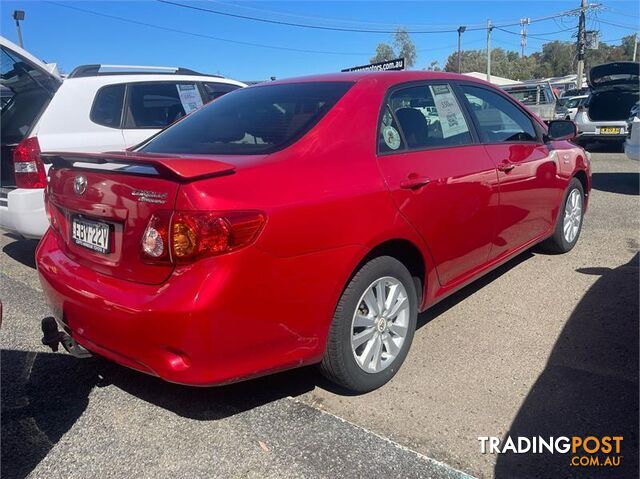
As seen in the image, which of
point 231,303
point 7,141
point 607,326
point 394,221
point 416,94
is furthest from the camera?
point 7,141

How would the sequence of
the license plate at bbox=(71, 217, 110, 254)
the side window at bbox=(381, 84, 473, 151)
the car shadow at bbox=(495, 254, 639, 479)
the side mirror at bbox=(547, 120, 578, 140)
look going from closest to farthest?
the car shadow at bbox=(495, 254, 639, 479) < the license plate at bbox=(71, 217, 110, 254) < the side window at bbox=(381, 84, 473, 151) < the side mirror at bbox=(547, 120, 578, 140)

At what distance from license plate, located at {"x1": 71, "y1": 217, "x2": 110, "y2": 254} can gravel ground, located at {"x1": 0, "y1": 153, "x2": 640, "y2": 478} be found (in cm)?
86

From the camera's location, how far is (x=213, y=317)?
80.3 inches

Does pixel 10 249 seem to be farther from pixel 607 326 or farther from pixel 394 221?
pixel 607 326

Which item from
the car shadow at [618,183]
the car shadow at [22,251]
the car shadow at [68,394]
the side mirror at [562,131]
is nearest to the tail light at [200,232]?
the car shadow at [68,394]

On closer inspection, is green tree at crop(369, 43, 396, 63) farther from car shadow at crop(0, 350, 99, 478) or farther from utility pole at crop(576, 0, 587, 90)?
car shadow at crop(0, 350, 99, 478)

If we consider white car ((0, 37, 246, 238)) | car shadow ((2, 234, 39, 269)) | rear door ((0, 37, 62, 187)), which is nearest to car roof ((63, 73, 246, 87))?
white car ((0, 37, 246, 238))

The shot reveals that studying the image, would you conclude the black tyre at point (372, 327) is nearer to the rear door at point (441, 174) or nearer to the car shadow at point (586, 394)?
the rear door at point (441, 174)

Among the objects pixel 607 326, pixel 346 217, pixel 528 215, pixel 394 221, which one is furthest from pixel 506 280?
pixel 346 217

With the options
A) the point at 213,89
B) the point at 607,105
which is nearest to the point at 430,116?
the point at 213,89

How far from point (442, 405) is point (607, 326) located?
1.49 meters

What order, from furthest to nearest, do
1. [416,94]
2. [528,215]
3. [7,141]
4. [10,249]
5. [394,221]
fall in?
1. [10,249]
2. [7,141]
3. [528,215]
4. [416,94]
5. [394,221]

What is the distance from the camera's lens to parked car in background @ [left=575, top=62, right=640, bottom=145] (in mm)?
10969

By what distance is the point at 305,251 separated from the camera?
2246mm
